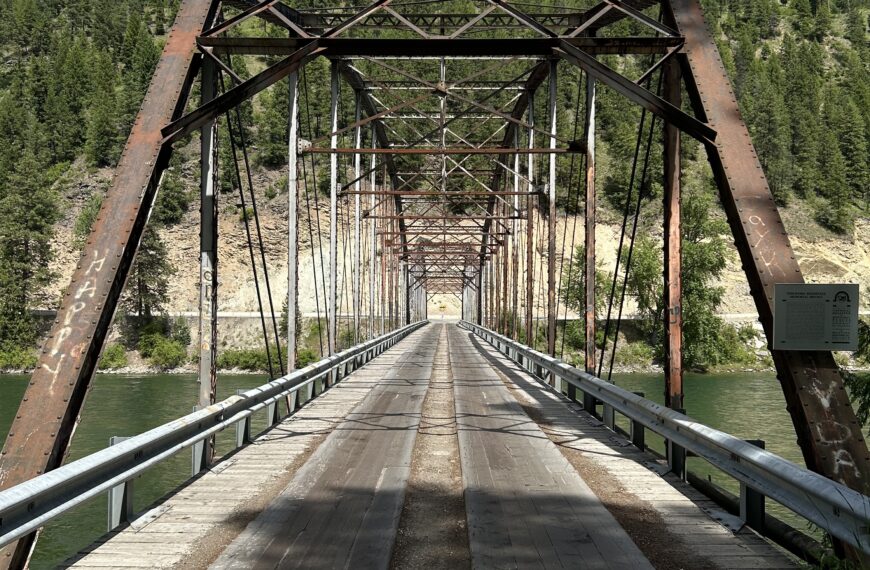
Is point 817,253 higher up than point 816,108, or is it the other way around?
point 816,108

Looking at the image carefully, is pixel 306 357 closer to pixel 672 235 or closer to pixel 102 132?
pixel 672 235

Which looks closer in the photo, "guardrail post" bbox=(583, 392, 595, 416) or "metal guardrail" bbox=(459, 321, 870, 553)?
"metal guardrail" bbox=(459, 321, 870, 553)

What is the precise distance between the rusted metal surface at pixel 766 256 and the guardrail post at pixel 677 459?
1569mm

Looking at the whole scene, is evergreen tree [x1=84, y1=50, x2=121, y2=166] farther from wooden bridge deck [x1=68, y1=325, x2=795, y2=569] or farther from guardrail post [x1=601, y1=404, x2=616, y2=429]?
wooden bridge deck [x1=68, y1=325, x2=795, y2=569]

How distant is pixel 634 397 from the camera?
28.3ft

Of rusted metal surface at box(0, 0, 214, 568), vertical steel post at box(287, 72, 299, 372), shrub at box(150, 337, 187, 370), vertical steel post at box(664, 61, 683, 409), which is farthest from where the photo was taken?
shrub at box(150, 337, 187, 370)

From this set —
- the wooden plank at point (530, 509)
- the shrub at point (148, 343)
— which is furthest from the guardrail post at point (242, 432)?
the shrub at point (148, 343)

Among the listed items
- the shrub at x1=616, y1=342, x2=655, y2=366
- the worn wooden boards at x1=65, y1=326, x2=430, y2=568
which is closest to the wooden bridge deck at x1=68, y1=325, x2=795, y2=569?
the worn wooden boards at x1=65, y1=326, x2=430, y2=568

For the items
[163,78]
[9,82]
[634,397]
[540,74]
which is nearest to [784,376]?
[634,397]

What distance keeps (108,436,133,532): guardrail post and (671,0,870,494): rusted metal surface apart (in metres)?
4.74

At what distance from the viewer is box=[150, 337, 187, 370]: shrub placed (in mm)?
52562

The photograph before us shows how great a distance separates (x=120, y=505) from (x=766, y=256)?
516 centimetres

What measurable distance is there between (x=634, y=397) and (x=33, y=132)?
103 meters

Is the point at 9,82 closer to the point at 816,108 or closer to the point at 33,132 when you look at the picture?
the point at 33,132
